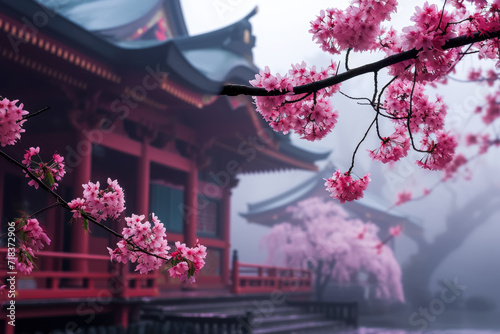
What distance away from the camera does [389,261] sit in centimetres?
2448

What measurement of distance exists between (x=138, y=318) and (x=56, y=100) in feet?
11.5

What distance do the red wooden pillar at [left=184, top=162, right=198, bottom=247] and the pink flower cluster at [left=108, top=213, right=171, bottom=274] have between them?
27.6ft

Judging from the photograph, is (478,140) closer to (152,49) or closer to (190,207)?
(152,49)

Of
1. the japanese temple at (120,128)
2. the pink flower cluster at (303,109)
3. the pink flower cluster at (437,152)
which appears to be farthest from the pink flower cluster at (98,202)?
the japanese temple at (120,128)

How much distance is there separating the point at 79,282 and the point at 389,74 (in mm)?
6924

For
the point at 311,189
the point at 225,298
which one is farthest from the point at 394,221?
the point at 225,298

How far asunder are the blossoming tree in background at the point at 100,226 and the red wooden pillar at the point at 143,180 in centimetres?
656

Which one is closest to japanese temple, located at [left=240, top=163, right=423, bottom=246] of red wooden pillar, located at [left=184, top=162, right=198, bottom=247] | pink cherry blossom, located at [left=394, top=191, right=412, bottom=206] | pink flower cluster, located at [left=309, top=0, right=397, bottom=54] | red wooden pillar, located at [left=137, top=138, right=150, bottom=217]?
red wooden pillar, located at [left=184, top=162, right=198, bottom=247]

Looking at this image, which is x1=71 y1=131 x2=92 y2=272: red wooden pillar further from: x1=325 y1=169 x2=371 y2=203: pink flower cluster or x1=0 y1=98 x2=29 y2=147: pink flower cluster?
x1=325 y1=169 x2=371 y2=203: pink flower cluster

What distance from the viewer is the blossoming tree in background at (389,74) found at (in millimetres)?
2334

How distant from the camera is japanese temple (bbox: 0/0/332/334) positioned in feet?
25.4

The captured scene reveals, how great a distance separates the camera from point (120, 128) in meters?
10.2

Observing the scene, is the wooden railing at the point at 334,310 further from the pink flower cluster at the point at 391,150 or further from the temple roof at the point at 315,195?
the temple roof at the point at 315,195

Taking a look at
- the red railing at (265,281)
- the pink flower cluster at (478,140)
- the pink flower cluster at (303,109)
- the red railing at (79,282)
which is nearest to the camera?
the pink flower cluster at (303,109)
